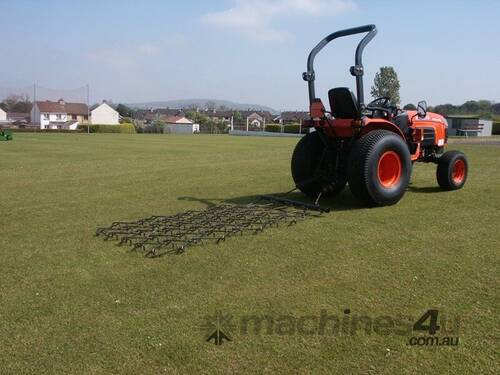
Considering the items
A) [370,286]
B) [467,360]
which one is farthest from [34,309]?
[467,360]

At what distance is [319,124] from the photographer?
805cm

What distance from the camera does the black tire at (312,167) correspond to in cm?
838

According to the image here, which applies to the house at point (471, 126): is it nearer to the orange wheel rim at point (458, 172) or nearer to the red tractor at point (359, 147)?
the orange wheel rim at point (458, 172)

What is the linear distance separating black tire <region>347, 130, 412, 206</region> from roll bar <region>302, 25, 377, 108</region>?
0.68 metres

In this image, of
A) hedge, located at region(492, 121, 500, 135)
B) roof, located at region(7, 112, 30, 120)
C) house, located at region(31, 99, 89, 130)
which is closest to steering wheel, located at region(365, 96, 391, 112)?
hedge, located at region(492, 121, 500, 135)

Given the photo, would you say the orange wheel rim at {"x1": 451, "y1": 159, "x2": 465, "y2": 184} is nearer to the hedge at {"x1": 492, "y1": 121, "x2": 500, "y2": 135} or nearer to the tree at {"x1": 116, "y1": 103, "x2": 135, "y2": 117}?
the hedge at {"x1": 492, "y1": 121, "x2": 500, "y2": 135}

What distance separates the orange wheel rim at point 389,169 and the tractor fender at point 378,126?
1.69ft

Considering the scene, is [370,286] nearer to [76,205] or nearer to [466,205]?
Answer: [466,205]

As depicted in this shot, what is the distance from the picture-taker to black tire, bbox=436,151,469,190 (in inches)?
367

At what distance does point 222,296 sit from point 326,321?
95 cm

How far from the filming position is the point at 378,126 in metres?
8.09

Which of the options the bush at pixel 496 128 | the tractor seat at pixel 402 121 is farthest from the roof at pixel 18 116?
the tractor seat at pixel 402 121

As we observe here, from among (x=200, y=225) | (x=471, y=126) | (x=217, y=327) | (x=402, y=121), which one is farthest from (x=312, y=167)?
(x=471, y=126)

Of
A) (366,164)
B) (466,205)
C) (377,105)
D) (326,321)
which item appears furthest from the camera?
(377,105)
